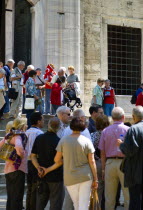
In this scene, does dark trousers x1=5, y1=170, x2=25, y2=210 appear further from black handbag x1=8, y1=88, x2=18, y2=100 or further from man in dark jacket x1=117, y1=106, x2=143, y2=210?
black handbag x1=8, y1=88, x2=18, y2=100

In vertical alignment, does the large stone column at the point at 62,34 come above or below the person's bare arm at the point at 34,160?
above

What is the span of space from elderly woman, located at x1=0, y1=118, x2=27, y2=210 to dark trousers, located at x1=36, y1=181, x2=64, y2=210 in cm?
61

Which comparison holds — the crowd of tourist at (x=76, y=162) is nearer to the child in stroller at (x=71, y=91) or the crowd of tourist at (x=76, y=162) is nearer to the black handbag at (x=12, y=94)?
the black handbag at (x=12, y=94)

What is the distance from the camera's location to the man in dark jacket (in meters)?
8.27

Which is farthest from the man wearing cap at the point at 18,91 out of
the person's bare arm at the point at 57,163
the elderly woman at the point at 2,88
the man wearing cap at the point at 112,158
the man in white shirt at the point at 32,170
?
the person's bare arm at the point at 57,163

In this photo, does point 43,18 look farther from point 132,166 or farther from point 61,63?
point 132,166

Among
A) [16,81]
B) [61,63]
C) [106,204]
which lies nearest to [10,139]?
[106,204]

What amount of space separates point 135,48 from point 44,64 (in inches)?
174

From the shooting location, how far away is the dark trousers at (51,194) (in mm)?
8852

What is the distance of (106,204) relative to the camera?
365 inches

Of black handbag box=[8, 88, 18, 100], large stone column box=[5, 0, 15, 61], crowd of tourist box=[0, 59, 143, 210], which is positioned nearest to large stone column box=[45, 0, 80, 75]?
large stone column box=[5, 0, 15, 61]

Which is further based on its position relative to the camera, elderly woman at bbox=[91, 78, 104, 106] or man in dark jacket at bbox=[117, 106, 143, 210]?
elderly woman at bbox=[91, 78, 104, 106]

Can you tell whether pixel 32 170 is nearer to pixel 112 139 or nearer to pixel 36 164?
pixel 36 164

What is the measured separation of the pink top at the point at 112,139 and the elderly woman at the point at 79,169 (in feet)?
2.83
